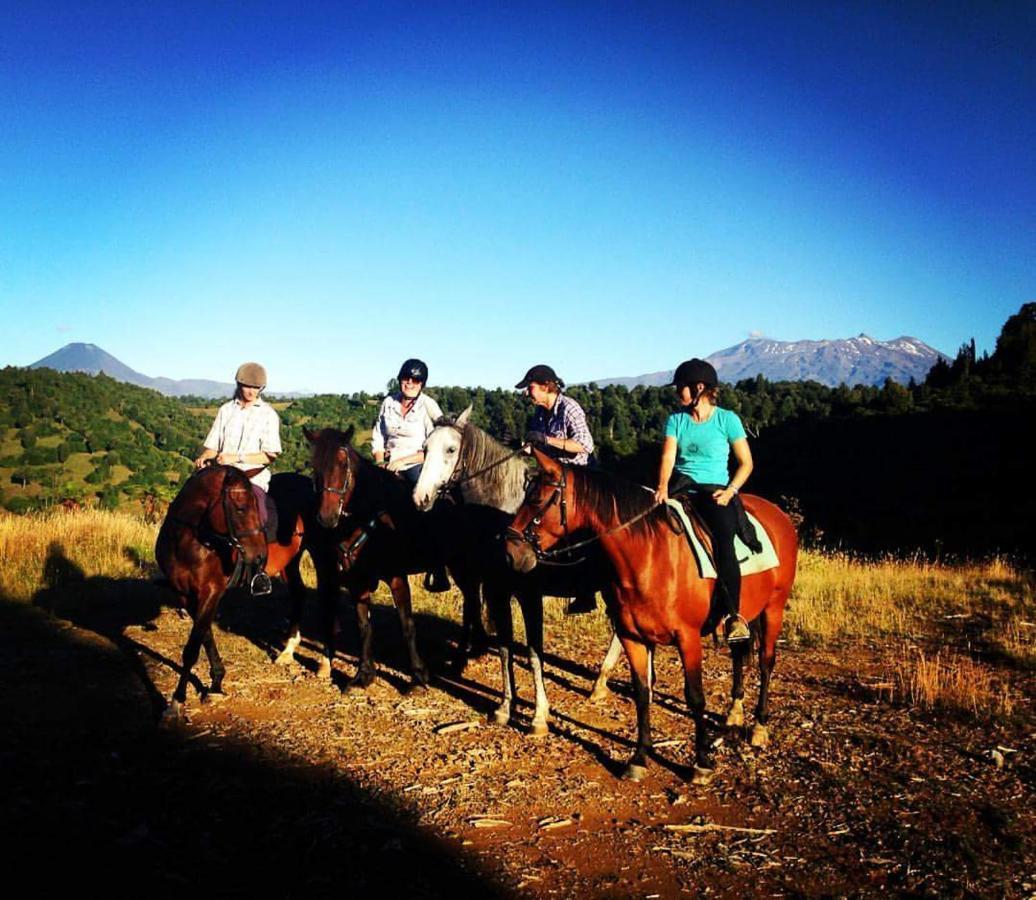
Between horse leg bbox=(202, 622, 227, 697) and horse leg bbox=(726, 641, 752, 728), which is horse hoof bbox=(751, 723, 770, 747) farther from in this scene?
horse leg bbox=(202, 622, 227, 697)

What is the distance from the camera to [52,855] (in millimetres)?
3863

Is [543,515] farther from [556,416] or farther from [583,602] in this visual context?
[556,416]

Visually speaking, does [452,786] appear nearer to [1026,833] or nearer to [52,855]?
[52,855]

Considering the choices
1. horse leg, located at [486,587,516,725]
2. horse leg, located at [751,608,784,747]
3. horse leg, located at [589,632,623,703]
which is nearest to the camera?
horse leg, located at [751,608,784,747]

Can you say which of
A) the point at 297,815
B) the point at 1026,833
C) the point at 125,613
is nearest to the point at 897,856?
the point at 1026,833

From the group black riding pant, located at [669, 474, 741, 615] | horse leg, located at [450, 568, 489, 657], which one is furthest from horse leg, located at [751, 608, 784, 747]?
horse leg, located at [450, 568, 489, 657]

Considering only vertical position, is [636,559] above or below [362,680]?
above

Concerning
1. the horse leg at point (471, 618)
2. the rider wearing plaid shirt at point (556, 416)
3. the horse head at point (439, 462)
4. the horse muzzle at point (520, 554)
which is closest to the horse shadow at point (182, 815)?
the horse muzzle at point (520, 554)

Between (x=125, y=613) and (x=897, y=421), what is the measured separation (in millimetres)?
56731

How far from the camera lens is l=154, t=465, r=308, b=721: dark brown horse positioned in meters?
6.40

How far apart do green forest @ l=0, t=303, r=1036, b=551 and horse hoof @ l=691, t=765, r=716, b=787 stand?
2124 cm

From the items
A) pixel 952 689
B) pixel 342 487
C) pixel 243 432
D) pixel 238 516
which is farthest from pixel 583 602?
pixel 243 432

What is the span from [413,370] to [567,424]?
1.93 meters

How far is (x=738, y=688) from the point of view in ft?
20.7
